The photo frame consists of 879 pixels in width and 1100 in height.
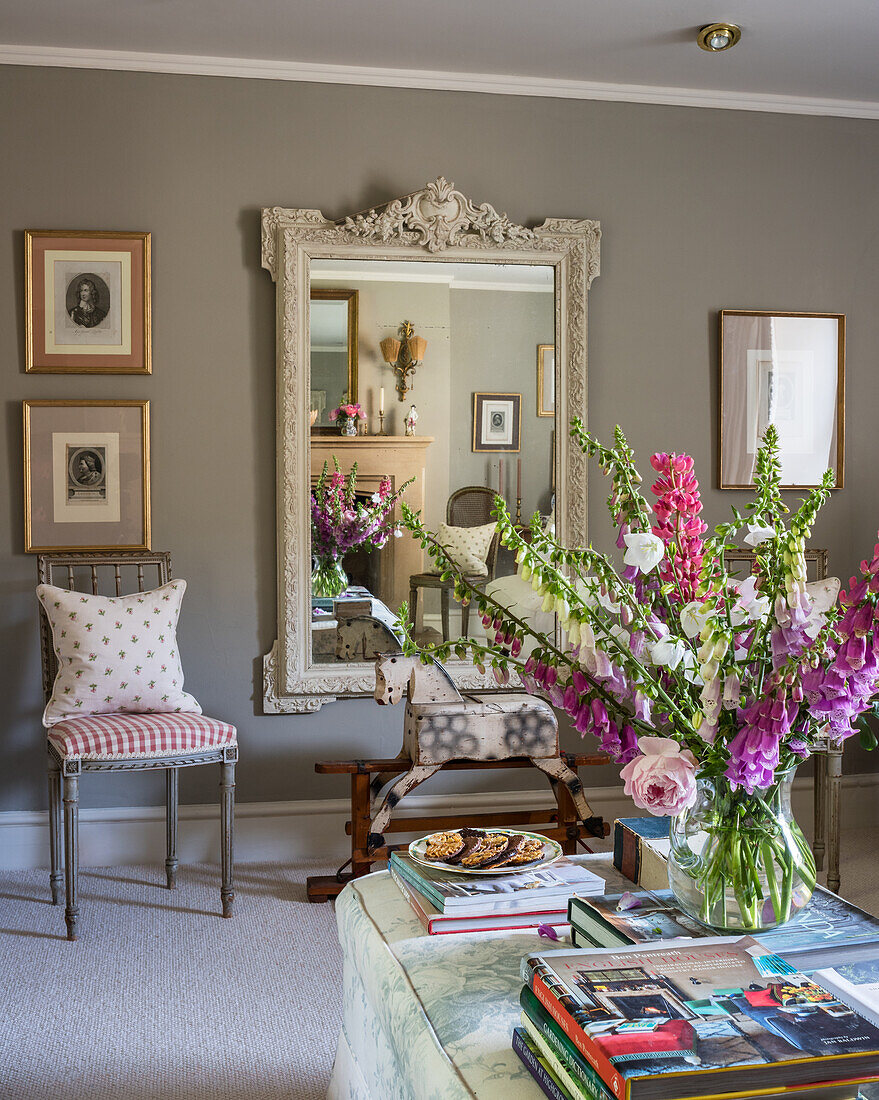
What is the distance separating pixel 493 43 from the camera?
11.1 feet

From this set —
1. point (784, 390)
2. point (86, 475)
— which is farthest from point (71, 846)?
point (784, 390)

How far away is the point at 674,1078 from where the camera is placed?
3.14 ft

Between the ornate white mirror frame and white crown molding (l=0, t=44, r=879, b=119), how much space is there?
40 centimetres

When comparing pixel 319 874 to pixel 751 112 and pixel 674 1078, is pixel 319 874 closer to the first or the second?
pixel 674 1078

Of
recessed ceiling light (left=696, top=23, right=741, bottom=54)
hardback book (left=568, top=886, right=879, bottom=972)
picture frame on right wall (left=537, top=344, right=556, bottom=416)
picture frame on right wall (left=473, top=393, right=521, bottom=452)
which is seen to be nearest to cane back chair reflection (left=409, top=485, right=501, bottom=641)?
picture frame on right wall (left=473, top=393, right=521, bottom=452)

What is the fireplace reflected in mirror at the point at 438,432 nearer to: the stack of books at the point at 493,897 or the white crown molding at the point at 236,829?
the white crown molding at the point at 236,829

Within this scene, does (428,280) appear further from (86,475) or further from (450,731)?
(450,731)

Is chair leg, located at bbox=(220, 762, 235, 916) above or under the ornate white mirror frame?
under

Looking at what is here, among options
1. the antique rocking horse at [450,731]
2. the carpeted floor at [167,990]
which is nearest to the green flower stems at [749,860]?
the carpeted floor at [167,990]

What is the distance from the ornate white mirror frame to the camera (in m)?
3.55

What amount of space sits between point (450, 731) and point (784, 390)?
189 cm

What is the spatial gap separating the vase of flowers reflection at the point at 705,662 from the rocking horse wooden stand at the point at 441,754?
178 centimetres

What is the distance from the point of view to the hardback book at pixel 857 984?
1.12 metres

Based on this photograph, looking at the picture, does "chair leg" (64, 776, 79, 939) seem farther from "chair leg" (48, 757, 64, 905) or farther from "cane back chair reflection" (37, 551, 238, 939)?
"chair leg" (48, 757, 64, 905)
